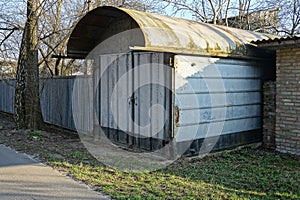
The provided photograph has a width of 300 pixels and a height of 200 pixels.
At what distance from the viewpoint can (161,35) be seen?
5.97 metres

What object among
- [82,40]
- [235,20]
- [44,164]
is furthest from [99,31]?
[235,20]

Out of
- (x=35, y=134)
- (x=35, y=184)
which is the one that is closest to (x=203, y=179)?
(x=35, y=184)

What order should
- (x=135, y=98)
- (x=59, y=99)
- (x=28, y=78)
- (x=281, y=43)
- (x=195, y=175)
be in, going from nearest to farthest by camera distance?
1. (x=195, y=175)
2. (x=281, y=43)
3. (x=135, y=98)
4. (x=28, y=78)
5. (x=59, y=99)

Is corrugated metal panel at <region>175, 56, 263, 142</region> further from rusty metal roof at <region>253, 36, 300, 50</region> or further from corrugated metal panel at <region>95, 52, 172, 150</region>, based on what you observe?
rusty metal roof at <region>253, 36, 300, 50</region>

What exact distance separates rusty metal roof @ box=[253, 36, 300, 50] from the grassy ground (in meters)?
2.39

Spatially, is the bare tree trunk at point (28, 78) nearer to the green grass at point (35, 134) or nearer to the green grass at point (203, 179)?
the green grass at point (35, 134)

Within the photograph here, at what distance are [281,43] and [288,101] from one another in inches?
52.4

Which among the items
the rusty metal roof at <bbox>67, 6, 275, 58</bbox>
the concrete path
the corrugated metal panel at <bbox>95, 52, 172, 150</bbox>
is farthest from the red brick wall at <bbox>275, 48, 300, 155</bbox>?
the concrete path

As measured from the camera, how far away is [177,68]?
20.5ft

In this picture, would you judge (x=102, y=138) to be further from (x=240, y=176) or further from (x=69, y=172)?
(x=240, y=176)

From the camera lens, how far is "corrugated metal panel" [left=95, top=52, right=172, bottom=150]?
6461mm

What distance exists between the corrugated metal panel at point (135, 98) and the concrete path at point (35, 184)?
2243 millimetres

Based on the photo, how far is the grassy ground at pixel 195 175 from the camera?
434cm

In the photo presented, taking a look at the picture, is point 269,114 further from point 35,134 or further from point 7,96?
point 7,96
